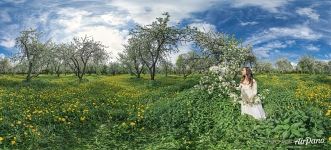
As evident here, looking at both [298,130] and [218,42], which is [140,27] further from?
[298,130]

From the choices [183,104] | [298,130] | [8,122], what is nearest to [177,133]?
[183,104]

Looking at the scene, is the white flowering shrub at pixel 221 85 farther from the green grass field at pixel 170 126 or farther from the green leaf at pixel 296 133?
the green leaf at pixel 296 133

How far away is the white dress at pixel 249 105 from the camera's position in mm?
15895

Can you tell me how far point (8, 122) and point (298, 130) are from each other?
10.0 metres

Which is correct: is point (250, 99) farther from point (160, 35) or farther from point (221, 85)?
point (160, 35)

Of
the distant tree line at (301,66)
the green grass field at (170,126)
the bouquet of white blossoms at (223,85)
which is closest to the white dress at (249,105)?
the green grass field at (170,126)

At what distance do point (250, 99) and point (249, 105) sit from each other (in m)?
0.28

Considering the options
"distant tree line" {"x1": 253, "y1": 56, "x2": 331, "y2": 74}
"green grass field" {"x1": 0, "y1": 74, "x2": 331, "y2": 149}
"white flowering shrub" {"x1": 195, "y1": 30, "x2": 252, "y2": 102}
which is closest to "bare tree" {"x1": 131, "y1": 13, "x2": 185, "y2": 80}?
"white flowering shrub" {"x1": 195, "y1": 30, "x2": 252, "y2": 102}

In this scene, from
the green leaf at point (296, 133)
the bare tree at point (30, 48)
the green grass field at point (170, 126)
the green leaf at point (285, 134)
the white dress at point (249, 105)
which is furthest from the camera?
the bare tree at point (30, 48)

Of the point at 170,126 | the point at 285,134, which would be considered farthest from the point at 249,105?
the point at 285,134

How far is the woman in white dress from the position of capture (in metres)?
15.9

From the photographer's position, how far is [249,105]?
16.0m

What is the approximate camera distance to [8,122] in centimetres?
1517

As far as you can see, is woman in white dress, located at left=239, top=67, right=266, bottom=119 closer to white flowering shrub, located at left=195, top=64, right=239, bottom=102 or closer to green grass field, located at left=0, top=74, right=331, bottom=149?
green grass field, located at left=0, top=74, right=331, bottom=149
